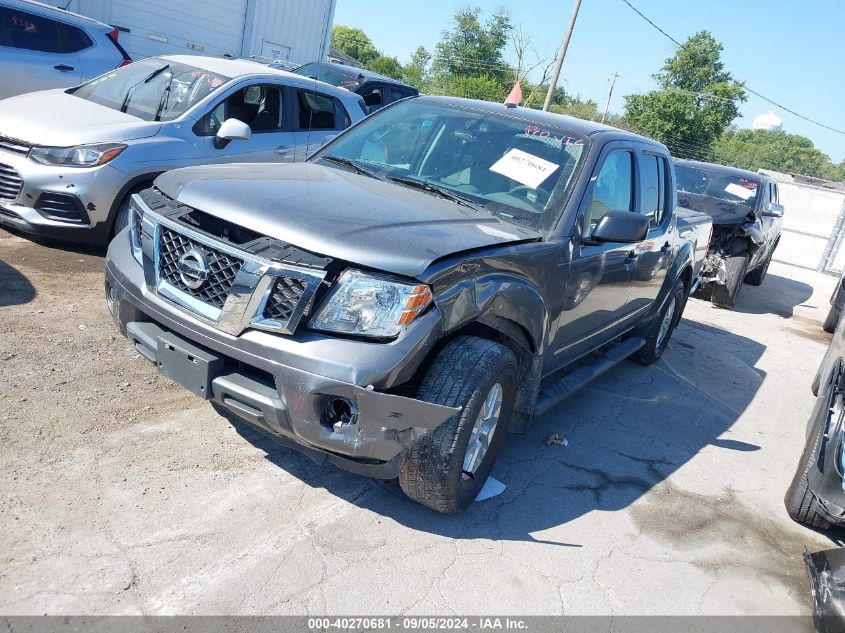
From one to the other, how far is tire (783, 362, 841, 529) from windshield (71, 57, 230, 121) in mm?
5405

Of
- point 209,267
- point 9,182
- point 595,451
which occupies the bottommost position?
point 595,451

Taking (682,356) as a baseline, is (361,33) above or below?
above

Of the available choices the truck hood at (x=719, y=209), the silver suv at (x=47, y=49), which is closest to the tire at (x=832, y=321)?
the truck hood at (x=719, y=209)

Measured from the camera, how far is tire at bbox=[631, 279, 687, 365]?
6.15 m

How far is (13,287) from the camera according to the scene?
16.1ft

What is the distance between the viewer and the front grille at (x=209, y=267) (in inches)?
112

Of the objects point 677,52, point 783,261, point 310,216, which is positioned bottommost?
point 783,261

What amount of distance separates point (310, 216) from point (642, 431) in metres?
3.13

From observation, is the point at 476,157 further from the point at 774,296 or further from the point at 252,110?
the point at 774,296

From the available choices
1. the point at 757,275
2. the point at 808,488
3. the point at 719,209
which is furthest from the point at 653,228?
the point at 757,275

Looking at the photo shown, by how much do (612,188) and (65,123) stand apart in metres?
4.35

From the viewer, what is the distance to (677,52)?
5531cm

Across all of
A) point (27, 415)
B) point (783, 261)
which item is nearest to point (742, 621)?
point (27, 415)

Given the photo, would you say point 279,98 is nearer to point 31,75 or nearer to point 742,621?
point 31,75
